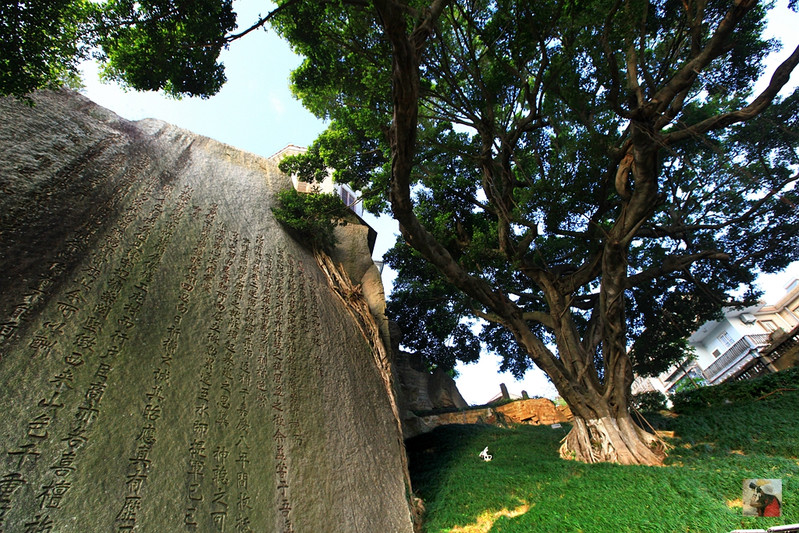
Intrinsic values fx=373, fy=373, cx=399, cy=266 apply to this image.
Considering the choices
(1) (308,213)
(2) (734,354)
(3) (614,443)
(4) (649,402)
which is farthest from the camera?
(2) (734,354)

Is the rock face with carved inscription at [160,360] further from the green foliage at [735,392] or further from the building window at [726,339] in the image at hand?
the building window at [726,339]

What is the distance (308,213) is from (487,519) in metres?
5.28

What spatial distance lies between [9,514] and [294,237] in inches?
187

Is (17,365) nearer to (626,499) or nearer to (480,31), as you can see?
(626,499)

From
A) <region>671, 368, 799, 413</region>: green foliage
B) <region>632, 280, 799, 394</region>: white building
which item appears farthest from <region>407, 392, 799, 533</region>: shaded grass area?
<region>632, 280, 799, 394</region>: white building

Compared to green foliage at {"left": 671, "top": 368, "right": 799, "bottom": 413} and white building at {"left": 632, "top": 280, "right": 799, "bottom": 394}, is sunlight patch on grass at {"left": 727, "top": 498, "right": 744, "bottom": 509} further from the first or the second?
white building at {"left": 632, "top": 280, "right": 799, "bottom": 394}

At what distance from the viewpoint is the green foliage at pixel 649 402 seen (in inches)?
446

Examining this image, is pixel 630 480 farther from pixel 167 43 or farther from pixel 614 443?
pixel 167 43

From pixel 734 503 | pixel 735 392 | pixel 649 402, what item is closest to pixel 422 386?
pixel 649 402

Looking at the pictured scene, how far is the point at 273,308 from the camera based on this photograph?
4.84m

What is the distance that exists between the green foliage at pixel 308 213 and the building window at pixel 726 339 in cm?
2595

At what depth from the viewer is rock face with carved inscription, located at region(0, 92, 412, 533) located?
2502mm

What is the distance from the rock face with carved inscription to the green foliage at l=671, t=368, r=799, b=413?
8.57m

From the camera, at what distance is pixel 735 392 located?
29.3 ft
